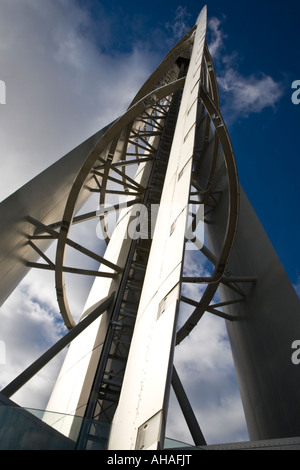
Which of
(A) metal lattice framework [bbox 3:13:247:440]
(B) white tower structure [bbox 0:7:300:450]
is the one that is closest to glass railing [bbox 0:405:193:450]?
(B) white tower structure [bbox 0:7:300:450]

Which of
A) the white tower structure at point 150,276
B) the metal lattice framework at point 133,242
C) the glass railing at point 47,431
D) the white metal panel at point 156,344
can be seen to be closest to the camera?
the white metal panel at point 156,344

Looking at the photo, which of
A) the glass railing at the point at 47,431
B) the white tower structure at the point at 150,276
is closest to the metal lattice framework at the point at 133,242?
the white tower structure at the point at 150,276

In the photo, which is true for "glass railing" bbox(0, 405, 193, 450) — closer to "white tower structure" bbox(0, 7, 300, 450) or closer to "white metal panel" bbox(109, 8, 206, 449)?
"white tower structure" bbox(0, 7, 300, 450)

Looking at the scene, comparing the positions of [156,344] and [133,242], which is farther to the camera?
[133,242]

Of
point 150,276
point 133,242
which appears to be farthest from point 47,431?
point 133,242

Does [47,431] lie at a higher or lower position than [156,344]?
lower

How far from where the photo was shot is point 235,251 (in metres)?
11.8

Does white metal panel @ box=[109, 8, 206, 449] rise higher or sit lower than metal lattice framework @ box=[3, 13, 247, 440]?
lower

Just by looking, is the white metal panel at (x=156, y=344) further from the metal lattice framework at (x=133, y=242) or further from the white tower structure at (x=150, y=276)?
the metal lattice framework at (x=133, y=242)

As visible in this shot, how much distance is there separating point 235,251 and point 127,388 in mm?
9455

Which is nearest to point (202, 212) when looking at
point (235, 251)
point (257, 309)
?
Result: point (235, 251)

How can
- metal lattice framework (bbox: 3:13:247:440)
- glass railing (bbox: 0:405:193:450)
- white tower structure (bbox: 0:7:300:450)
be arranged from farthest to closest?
metal lattice framework (bbox: 3:13:247:440) < white tower structure (bbox: 0:7:300:450) < glass railing (bbox: 0:405:193:450)

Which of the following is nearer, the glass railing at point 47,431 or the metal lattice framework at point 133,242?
the glass railing at point 47,431

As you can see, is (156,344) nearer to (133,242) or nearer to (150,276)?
(150,276)
